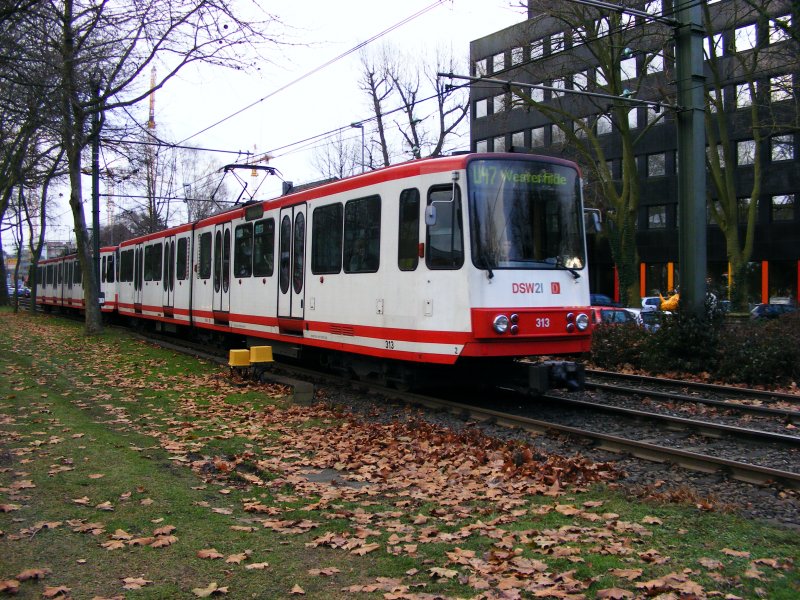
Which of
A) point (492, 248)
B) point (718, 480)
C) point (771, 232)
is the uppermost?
point (771, 232)

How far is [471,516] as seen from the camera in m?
5.43

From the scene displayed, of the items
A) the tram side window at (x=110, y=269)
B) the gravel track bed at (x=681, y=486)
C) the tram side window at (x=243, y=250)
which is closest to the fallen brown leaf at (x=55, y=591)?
the gravel track bed at (x=681, y=486)

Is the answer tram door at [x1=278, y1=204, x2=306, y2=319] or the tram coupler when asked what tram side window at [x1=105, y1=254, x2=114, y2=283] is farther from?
the tram coupler

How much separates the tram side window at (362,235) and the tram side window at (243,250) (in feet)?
14.2

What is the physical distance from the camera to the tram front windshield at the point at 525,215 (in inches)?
360

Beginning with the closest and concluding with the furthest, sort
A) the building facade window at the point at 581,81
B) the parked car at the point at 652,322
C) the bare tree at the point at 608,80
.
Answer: the parked car at the point at 652,322 < the building facade window at the point at 581,81 < the bare tree at the point at 608,80

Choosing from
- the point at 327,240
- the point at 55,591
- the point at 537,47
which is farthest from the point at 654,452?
the point at 537,47

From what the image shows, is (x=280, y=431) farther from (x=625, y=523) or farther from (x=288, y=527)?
(x=625, y=523)

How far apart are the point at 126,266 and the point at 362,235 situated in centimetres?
1781

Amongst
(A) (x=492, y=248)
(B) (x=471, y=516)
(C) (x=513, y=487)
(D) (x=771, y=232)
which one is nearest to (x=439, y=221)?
(A) (x=492, y=248)

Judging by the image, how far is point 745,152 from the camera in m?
39.9

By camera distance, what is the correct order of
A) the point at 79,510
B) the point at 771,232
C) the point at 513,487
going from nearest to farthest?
the point at 79,510, the point at 513,487, the point at 771,232

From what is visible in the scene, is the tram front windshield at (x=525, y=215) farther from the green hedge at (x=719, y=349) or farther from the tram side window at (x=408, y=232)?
the green hedge at (x=719, y=349)

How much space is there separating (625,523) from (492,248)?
4.65m
